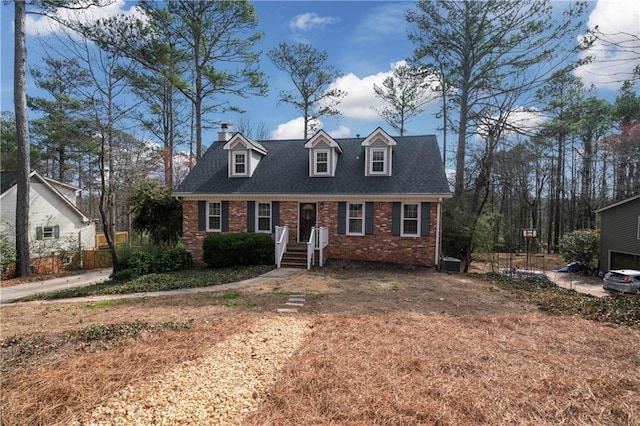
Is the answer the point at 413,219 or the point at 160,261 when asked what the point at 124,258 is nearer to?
the point at 160,261

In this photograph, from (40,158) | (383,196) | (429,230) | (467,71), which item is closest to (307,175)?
(383,196)

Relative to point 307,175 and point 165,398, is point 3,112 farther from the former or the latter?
point 165,398

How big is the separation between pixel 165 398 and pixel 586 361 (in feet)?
16.6

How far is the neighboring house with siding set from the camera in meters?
16.5

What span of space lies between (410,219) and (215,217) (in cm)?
875

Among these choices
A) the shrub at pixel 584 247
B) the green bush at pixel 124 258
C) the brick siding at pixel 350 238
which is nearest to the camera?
the brick siding at pixel 350 238

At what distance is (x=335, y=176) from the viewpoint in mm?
14414

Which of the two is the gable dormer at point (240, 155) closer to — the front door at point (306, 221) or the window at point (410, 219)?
the front door at point (306, 221)

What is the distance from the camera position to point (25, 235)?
13.4 m

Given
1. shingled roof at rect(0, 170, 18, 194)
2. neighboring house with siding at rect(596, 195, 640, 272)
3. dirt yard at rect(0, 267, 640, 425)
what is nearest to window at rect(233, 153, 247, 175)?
dirt yard at rect(0, 267, 640, 425)

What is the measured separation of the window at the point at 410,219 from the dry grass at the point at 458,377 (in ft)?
25.0

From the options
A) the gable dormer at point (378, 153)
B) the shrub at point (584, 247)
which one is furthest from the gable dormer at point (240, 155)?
the shrub at point (584, 247)

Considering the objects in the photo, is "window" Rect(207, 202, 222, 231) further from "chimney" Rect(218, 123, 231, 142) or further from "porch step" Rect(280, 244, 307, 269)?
"chimney" Rect(218, 123, 231, 142)

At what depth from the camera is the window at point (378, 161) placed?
13984 millimetres
